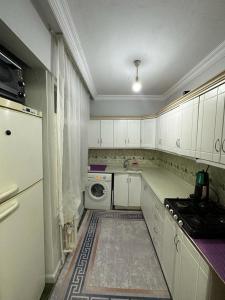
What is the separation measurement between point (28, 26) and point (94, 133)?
260cm

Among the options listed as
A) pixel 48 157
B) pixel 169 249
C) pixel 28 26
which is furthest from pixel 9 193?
pixel 169 249


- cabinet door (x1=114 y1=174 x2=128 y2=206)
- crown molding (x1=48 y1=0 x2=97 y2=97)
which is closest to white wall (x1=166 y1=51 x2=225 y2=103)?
crown molding (x1=48 y1=0 x2=97 y2=97)

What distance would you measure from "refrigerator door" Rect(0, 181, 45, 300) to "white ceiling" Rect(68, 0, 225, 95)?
1.53 meters

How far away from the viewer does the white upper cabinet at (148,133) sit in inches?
136

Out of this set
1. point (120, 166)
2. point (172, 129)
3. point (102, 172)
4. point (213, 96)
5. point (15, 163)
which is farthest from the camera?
point (120, 166)

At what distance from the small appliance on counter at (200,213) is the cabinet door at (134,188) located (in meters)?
1.64

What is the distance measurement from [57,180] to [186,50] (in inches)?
78.5

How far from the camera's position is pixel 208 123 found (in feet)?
4.81

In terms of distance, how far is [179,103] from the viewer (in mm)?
2123

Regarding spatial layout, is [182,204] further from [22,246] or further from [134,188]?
[134,188]

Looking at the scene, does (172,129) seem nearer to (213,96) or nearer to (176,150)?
(176,150)

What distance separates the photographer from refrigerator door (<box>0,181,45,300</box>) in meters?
0.98

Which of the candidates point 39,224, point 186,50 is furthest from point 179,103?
point 39,224

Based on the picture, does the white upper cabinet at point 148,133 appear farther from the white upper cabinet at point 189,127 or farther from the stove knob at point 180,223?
the stove knob at point 180,223
